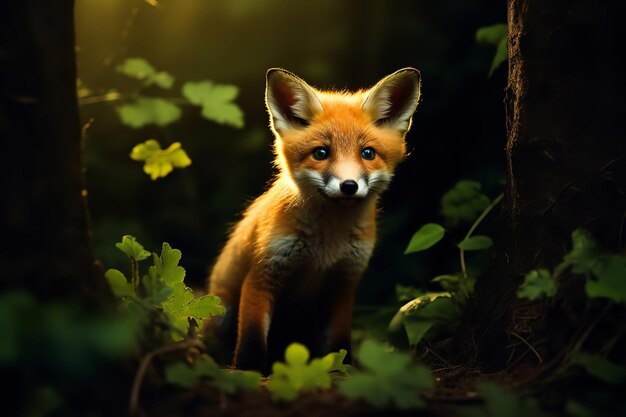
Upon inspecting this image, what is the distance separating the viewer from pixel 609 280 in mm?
1903

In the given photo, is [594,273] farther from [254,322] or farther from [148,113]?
[148,113]

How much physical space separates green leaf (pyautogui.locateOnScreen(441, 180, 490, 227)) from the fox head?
413 millimetres

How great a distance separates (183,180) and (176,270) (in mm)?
3332

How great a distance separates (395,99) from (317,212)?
64cm

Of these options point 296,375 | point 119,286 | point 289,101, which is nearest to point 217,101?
point 289,101

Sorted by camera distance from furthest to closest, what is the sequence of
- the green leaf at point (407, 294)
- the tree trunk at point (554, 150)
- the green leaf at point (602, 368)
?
the green leaf at point (407, 294) → the tree trunk at point (554, 150) → the green leaf at point (602, 368)

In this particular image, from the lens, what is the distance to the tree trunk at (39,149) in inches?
68.3

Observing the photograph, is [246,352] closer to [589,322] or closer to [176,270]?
[176,270]

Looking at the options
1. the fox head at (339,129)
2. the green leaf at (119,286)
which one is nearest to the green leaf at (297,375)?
the green leaf at (119,286)

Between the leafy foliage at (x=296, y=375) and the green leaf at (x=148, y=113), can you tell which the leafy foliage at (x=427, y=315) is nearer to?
the leafy foliage at (x=296, y=375)

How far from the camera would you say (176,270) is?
7.84 feet

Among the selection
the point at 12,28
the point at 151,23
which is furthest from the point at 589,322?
the point at 151,23

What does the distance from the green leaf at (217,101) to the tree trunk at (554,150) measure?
120 cm

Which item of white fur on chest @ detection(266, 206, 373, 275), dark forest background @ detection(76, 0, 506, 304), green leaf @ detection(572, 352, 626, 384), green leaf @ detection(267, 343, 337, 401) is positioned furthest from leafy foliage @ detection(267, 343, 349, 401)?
dark forest background @ detection(76, 0, 506, 304)
